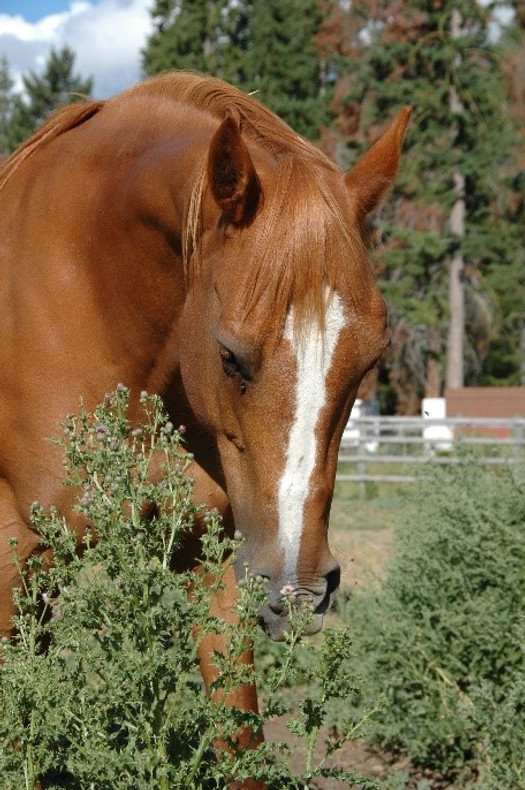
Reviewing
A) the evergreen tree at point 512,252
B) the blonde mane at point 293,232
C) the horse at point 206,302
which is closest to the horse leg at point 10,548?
the horse at point 206,302

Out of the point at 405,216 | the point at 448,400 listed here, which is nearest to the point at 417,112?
the point at 405,216

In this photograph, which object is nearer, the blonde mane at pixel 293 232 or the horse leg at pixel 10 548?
the blonde mane at pixel 293 232

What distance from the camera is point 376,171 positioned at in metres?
2.87

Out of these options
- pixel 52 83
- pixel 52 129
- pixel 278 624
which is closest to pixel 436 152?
pixel 52 129

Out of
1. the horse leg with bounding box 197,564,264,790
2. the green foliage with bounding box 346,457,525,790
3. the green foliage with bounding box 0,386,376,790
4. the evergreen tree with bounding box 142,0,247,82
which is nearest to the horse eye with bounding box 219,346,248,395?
the green foliage with bounding box 0,386,376,790

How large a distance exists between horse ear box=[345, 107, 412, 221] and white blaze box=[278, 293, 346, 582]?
54 cm

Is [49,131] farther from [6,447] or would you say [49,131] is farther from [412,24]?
[412,24]

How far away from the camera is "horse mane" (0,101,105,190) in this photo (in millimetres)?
3469

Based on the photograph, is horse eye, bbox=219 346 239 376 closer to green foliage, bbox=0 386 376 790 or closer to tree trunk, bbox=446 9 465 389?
green foliage, bbox=0 386 376 790

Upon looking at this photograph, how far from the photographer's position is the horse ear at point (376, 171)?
280 cm

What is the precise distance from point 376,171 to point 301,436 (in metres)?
0.88

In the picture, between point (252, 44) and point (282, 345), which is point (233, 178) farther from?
point (252, 44)

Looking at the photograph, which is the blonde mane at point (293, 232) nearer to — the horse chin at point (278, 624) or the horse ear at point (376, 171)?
the horse ear at point (376, 171)

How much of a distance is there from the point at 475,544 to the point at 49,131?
→ 2381mm
